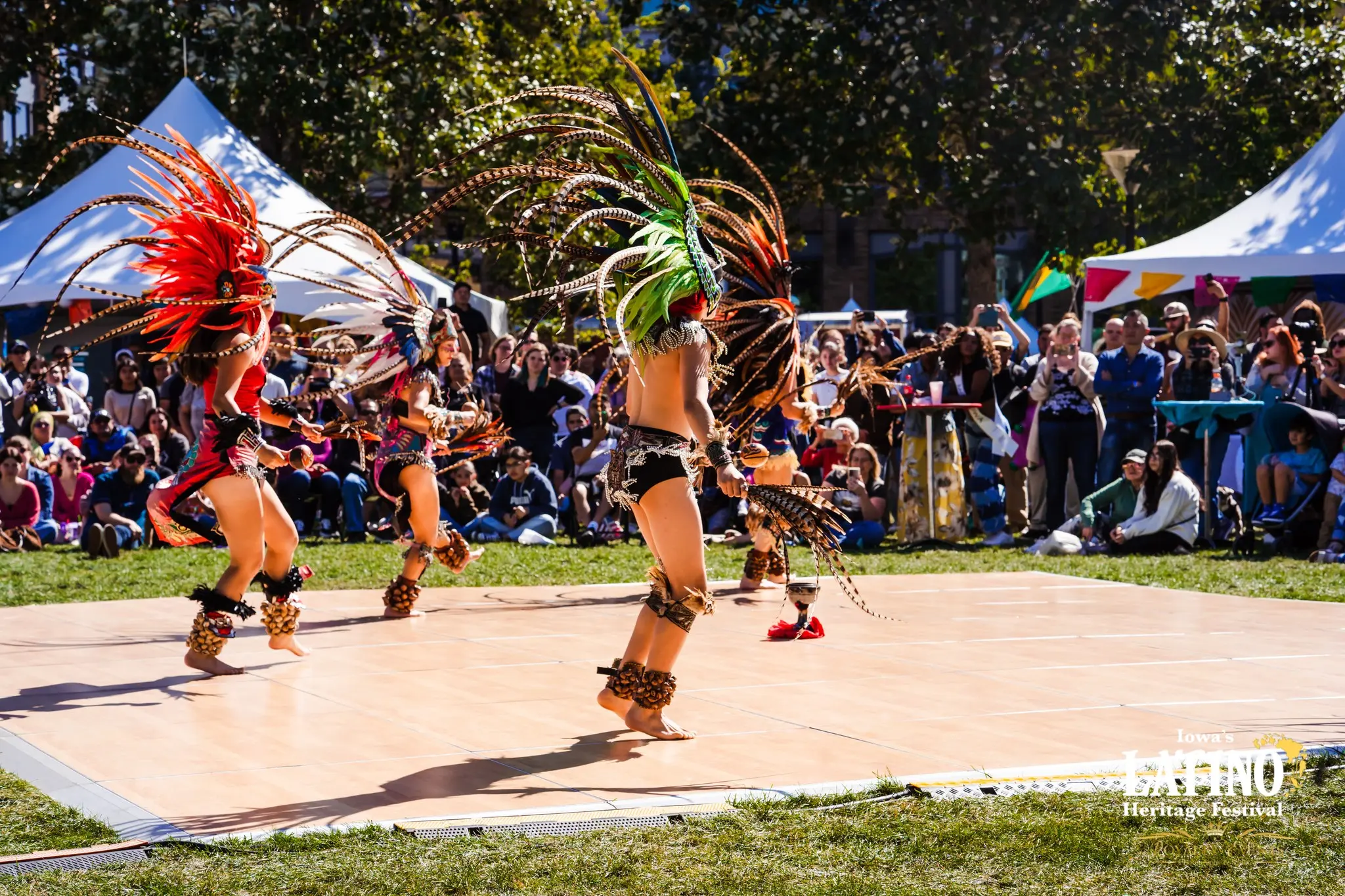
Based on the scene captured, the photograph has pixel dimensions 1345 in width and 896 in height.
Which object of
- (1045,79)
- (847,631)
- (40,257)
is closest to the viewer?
(847,631)

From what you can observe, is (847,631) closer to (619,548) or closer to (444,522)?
(444,522)

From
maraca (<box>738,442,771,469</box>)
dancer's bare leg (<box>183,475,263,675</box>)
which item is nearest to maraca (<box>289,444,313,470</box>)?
dancer's bare leg (<box>183,475,263,675</box>)

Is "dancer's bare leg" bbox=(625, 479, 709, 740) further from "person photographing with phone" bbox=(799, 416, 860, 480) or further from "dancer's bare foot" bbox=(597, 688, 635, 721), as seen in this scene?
"person photographing with phone" bbox=(799, 416, 860, 480)

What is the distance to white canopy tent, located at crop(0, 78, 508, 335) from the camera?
54.7ft

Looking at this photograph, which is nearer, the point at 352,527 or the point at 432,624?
the point at 432,624

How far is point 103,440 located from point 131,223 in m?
2.84

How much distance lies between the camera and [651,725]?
6.45 m

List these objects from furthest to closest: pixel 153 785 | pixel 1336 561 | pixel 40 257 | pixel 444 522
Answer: pixel 40 257
pixel 1336 561
pixel 444 522
pixel 153 785

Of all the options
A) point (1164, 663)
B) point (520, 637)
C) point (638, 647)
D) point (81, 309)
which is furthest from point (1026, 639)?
point (81, 309)

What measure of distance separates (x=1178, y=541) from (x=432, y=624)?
7146 millimetres

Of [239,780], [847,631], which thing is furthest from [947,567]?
[239,780]

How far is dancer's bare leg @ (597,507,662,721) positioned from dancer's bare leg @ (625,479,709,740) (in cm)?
3

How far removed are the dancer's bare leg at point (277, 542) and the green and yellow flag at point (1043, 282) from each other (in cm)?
1732

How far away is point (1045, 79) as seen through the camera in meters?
26.2
